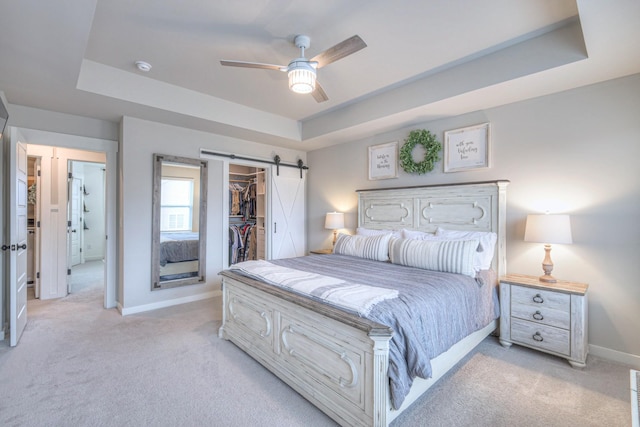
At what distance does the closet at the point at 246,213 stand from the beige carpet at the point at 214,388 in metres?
3.04

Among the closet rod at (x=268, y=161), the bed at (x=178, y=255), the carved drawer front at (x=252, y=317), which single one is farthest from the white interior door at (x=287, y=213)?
the carved drawer front at (x=252, y=317)

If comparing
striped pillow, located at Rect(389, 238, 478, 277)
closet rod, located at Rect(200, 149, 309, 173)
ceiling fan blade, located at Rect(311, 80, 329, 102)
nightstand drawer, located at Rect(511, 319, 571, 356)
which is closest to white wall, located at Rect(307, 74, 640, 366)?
nightstand drawer, located at Rect(511, 319, 571, 356)

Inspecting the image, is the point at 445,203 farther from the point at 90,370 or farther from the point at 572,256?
the point at 90,370

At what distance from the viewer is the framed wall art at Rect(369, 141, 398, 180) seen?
4.28m

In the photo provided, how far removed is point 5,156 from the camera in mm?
3223

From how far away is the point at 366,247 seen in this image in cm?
374

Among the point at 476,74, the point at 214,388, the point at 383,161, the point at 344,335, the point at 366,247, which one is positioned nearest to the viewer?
the point at 344,335

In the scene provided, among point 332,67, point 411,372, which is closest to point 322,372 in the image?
point 411,372

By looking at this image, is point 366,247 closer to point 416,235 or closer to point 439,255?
point 416,235

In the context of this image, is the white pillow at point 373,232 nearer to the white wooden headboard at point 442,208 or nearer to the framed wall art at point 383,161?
the white wooden headboard at point 442,208

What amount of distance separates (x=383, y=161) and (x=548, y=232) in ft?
7.50

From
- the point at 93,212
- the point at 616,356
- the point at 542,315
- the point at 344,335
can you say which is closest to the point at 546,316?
the point at 542,315

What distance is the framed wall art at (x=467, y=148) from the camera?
3377 millimetres

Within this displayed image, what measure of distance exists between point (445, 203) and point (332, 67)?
2.09 m
